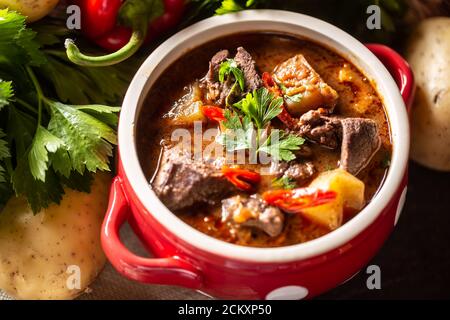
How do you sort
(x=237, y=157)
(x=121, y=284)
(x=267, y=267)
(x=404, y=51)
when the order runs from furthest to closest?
(x=404, y=51) → (x=121, y=284) → (x=237, y=157) → (x=267, y=267)

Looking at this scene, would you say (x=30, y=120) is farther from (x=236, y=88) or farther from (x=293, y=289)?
(x=293, y=289)

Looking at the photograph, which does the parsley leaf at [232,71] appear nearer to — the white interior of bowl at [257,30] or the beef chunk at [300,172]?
the white interior of bowl at [257,30]

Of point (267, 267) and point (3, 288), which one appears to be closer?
point (267, 267)

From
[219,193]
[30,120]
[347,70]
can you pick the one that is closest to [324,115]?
[347,70]

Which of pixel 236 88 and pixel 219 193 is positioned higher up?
pixel 236 88

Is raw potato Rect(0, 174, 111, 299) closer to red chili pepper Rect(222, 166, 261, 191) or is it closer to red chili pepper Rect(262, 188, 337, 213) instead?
red chili pepper Rect(222, 166, 261, 191)
